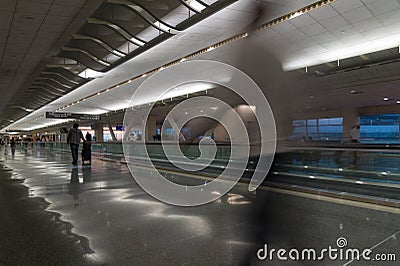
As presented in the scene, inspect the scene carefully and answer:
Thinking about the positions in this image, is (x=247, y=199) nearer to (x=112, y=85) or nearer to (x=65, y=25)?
(x=65, y=25)

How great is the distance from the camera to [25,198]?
5633mm

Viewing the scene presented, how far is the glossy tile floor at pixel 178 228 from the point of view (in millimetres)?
2930

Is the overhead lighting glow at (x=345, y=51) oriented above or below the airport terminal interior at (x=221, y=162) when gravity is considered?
above

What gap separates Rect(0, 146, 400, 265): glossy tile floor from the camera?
293cm

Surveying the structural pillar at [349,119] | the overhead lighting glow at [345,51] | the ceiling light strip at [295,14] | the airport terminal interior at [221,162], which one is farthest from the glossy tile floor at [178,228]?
the structural pillar at [349,119]

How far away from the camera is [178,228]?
379cm

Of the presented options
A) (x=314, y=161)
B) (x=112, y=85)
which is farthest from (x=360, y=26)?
(x=112, y=85)

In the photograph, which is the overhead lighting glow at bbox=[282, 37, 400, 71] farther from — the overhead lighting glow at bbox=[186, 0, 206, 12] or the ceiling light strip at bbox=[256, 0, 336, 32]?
the overhead lighting glow at bbox=[186, 0, 206, 12]

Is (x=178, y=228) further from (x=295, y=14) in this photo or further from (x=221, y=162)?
(x=295, y=14)

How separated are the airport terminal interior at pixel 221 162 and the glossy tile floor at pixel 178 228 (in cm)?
2

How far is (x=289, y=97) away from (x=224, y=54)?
860 cm

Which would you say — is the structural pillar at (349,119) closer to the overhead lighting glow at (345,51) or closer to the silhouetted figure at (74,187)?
the overhead lighting glow at (345,51)

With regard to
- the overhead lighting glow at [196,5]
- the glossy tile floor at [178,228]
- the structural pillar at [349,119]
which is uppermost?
the overhead lighting glow at [196,5]

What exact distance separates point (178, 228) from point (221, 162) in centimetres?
511
